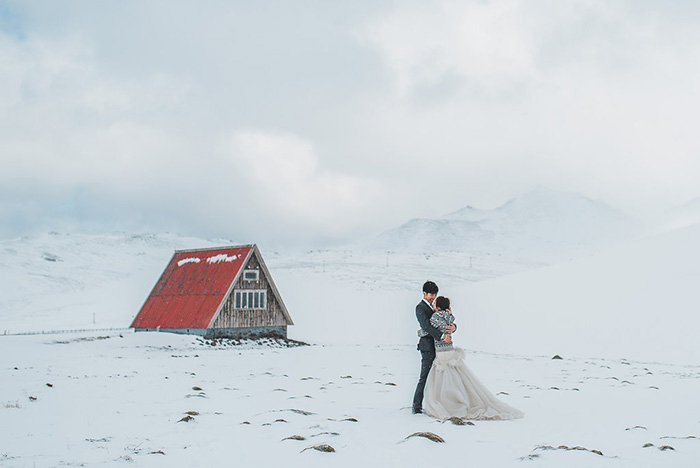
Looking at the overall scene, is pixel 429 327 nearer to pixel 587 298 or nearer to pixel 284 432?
pixel 284 432

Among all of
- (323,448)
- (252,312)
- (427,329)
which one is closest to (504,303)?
(252,312)

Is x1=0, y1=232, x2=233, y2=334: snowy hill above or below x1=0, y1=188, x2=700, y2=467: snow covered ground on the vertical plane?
above

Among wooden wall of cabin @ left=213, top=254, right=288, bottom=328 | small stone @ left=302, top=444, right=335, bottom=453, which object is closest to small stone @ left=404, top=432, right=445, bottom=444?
small stone @ left=302, top=444, right=335, bottom=453

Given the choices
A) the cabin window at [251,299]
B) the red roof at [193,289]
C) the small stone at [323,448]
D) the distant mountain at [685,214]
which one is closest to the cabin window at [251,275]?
the red roof at [193,289]

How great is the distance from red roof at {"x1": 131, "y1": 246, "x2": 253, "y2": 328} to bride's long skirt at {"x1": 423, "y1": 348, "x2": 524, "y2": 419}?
2452cm

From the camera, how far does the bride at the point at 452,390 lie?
10.8 m

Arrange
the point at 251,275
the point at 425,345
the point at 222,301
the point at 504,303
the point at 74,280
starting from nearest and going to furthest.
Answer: the point at 425,345
the point at 222,301
the point at 251,275
the point at 504,303
the point at 74,280

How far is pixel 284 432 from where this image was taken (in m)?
9.62

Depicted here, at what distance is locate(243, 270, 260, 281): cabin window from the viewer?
118ft

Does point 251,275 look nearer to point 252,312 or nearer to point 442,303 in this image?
point 252,312

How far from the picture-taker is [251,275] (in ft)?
119

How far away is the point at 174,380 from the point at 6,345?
46.4ft

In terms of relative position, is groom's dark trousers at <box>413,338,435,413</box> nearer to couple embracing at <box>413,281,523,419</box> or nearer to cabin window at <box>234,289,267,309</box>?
couple embracing at <box>413,281,523,419</box>

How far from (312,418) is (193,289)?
91.9 feet
